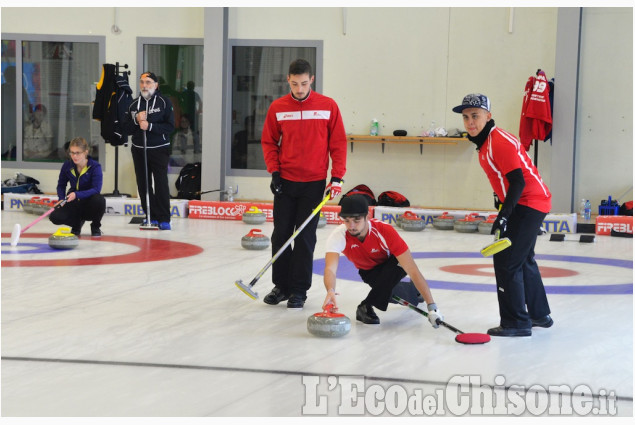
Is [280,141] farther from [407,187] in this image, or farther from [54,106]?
[54,106]

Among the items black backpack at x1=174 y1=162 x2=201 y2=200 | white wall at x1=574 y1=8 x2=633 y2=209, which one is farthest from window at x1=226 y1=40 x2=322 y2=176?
white wall at x1=574 y1=8 x2=633 y2=209

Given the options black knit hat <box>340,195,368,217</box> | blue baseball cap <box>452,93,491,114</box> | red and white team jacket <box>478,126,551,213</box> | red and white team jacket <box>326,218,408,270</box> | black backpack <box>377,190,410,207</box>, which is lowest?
black backpack <box>377,190,410,207</box>

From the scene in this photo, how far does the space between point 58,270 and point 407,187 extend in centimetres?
653

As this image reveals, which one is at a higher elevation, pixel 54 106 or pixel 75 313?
pixel 54 106

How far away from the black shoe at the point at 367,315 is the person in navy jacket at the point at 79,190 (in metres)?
4.17

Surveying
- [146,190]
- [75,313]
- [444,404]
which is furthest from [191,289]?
[146,190]

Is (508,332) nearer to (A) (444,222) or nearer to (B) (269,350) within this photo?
(B) (269,350)

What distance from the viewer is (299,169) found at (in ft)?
17.9

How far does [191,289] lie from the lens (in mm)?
5883

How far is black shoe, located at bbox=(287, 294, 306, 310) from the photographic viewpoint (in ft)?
17.5

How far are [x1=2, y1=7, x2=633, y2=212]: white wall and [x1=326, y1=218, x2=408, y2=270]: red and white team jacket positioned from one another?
23.6 feet

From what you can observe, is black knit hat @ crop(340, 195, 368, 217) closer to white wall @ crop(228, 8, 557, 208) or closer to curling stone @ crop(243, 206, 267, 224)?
curling stone @ crop(243, 206, 267, 224)

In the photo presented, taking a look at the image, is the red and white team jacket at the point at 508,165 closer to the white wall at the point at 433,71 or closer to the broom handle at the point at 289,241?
the broom handle at the point at 289,241

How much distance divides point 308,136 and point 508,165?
147 cm
